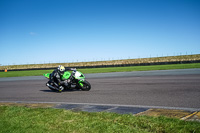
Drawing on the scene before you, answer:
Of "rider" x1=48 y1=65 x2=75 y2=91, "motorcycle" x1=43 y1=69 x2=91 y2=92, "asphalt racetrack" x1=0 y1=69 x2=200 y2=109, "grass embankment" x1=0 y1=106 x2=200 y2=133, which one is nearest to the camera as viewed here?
"grass embankment" x1=0 y1=106 x2=200 y2=133

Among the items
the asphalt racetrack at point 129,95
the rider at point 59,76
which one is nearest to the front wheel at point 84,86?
the asphalt racetrack at point 129,95

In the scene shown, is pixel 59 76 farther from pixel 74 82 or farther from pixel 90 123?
pixel 90 123

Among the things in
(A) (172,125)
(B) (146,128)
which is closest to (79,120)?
(B) (146,128)

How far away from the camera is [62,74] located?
9734 mm

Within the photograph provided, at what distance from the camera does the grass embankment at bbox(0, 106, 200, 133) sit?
11.7 feet

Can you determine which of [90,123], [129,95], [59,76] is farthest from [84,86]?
[90,123]

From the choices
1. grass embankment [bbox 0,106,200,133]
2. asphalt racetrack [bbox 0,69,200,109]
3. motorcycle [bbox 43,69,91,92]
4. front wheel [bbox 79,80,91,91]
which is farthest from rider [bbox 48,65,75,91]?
grass embankment [bbox 0,106,200,133]

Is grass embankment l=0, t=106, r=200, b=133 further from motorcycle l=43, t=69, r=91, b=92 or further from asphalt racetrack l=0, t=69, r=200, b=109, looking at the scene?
motorcycle l=43, t=69, r=91, b=92

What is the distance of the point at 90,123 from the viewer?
13.1 ft

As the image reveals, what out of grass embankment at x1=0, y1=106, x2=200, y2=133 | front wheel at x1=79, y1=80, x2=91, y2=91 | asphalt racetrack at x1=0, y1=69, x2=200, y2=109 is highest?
front wheel at x1=79, y1=80, x2=91, y2=91

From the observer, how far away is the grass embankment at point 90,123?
356 cm

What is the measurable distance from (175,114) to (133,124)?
138 cm

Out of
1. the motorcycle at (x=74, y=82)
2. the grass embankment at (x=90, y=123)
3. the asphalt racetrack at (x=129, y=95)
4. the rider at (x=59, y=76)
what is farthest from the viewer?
the rider at (x=59, y=76)

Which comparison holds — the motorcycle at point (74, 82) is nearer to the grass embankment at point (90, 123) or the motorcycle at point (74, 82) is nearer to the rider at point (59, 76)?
the rider at point (59, 76)
